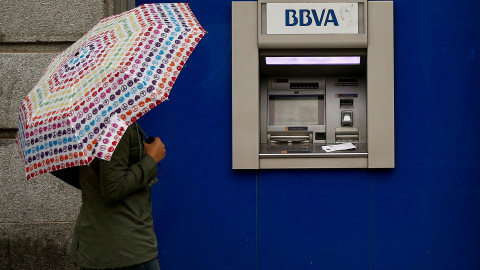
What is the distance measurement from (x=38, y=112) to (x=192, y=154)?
198 cm

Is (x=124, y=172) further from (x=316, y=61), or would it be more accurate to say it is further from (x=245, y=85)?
(x=316, y=61)

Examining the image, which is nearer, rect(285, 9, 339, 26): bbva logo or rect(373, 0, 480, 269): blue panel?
rect(285, 9, 339, 26): bbva logo

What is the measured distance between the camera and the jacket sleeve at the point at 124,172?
2131 mm

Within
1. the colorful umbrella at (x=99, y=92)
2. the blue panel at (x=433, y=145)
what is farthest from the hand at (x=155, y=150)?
the blue panel at (x=433, y=145)

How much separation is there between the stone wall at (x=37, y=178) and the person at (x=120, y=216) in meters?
1.63

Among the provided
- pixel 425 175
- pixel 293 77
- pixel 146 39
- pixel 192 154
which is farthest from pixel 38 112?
pixel 425 175

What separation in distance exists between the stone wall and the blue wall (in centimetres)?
68

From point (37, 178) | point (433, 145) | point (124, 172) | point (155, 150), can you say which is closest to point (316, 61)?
point (433, 145)

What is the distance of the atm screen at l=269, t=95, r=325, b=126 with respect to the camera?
3.96 metres

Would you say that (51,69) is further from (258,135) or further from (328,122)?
(328,122)

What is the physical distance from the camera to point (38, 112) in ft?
6.51

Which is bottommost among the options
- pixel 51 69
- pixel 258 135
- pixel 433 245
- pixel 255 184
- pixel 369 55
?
pixel 433 245

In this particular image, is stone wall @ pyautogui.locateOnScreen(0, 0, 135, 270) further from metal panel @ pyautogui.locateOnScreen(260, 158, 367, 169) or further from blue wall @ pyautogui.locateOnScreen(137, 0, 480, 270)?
metal panel @ pyautogui.locateOnScreen(260, 158, 367, 169)

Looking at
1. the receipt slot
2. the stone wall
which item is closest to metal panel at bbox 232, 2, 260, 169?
the receipt slot
